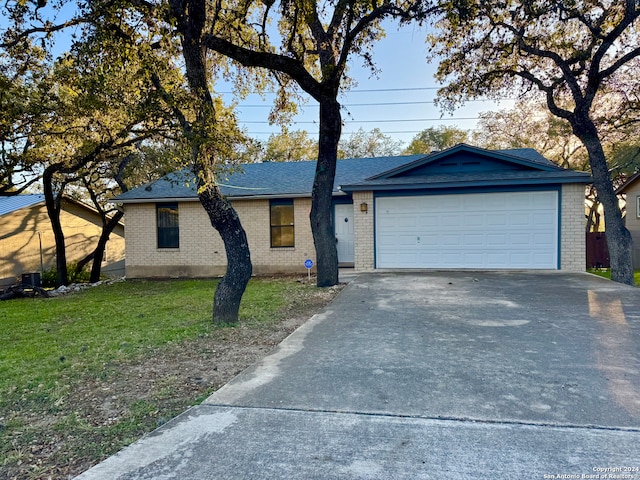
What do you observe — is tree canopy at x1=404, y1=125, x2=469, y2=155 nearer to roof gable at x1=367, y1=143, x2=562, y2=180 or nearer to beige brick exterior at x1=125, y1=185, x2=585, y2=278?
roof gable at x1=367, y1=143, x2=562, y2=180

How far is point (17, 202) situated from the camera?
756 inches

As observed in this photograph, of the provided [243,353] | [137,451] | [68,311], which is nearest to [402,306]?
[243,353]

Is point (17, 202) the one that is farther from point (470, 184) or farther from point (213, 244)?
point (470, 184)

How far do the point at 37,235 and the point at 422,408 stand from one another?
21.2 meters

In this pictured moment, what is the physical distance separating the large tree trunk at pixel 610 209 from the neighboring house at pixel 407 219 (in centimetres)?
51

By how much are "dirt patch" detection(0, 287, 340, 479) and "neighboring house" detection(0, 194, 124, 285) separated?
55.1 feet

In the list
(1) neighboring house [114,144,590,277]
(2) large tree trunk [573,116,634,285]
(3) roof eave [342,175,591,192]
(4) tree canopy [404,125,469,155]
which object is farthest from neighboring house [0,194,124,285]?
(4) tree canopy [404,125,469,155]

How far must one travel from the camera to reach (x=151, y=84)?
7.44 m

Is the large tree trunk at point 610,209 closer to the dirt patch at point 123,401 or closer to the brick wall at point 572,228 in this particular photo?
the brick wall at point 572,228

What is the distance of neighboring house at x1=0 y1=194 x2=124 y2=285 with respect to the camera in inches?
704

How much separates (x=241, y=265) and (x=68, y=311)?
4.96 metres

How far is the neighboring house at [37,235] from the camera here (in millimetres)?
17875

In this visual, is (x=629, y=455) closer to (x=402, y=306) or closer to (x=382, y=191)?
(x=402, y=306)

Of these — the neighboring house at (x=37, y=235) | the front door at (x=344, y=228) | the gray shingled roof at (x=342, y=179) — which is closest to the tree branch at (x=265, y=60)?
the gray shingled roof at (x=342, y=179)
